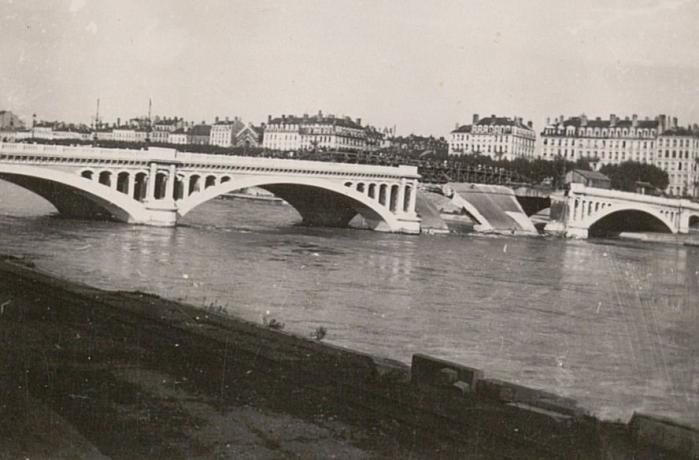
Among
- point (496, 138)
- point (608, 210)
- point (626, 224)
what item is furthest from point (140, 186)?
point (496, 138)

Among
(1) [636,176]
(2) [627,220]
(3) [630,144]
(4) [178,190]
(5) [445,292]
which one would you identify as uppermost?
(3) [630,144]

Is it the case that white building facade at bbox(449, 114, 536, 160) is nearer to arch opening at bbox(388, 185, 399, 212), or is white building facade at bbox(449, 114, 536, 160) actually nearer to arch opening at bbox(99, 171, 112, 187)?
arch opening at bbox(388, 185, 399, 212)

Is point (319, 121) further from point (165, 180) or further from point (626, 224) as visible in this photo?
point (165, 180)

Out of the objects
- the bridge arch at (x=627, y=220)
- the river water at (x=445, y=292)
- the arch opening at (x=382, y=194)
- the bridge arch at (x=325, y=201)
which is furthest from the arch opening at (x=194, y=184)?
the bridge arch at (x=627, y=220)

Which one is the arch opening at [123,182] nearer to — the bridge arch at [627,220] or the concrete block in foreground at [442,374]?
the bridge arch at [627,220]

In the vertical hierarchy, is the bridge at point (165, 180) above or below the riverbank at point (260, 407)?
above

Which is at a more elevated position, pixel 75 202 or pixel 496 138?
pixel 496 138
